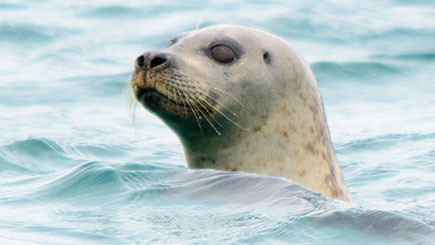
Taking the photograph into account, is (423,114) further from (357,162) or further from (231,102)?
(231,102)

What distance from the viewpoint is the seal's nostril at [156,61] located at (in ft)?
18.5

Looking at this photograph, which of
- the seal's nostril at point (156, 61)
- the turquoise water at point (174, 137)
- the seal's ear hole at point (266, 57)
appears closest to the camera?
the turquoise water at point (174, 137)

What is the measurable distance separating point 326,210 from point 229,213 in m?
0.56

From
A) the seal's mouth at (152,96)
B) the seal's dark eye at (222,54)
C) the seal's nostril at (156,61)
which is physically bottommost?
the seal's mouth at (152,96)

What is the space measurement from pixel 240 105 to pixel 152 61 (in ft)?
2.17

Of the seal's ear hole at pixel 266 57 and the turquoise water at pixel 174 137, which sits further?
the seal's ear hole at pixel 266 57

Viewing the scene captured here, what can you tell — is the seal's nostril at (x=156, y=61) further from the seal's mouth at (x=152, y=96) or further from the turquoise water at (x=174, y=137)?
the turquoise water at (x=174, y=137)

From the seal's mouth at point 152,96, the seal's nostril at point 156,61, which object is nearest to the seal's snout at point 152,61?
the seal's nostril at point 156,61

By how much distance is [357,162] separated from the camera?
9.00 meters

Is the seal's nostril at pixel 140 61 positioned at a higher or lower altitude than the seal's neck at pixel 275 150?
higher

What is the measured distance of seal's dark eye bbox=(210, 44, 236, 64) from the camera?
5934mm

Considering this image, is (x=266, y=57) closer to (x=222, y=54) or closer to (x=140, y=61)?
(x=222, y=54)

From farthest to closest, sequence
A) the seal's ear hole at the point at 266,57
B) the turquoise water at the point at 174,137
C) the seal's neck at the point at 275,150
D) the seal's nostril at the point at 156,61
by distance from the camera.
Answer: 1. the seal's ear hole at the point at 266,57
2. the seal's neck at the point at 275,150
3. the seal's nostril at the point at 156,61
4. the turquoise water at the point at 174,137

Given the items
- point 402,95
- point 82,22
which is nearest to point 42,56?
point 82,22
